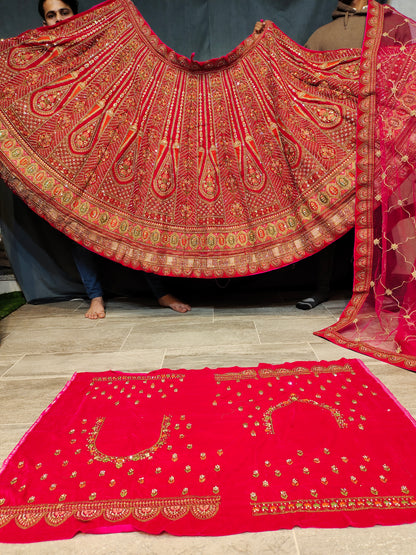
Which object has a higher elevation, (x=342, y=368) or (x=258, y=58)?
(x=258, y=58)

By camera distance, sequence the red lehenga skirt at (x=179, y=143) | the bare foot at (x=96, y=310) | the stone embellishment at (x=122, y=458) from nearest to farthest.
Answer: the stone embellishment at (x=122, y=458) → the red lehenga skirt at (x=179, y=143) → the bare foot at (x=96, y=310)

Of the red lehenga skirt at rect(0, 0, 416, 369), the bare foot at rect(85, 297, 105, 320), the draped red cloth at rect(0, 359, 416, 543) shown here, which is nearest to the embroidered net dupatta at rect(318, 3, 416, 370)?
the red lehenga skirt at rect(0, 0, 416, 369)

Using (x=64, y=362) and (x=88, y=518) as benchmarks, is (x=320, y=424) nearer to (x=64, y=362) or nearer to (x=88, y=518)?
(x=88, y=518)

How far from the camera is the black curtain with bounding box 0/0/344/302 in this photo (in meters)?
2.12

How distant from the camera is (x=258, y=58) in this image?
179 cm

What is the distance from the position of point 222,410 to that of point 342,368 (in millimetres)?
468

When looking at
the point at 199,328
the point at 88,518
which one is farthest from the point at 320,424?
the point at 199,328

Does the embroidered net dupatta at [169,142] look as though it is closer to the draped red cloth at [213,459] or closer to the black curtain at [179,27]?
the black curtain at [179,27]

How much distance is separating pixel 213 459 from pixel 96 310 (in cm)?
126

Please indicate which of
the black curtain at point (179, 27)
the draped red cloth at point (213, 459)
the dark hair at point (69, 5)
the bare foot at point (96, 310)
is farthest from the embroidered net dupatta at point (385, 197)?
the dark hair at point (69, 5)

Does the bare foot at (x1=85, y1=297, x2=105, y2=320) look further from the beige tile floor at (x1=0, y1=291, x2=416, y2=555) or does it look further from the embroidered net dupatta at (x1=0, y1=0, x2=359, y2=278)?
the embroidered net dupatta at (x1=0, y1=0, x2=359, y2=278)

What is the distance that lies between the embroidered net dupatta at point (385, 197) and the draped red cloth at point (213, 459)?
0.35 metres

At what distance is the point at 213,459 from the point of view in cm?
91

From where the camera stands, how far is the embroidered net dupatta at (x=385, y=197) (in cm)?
146
